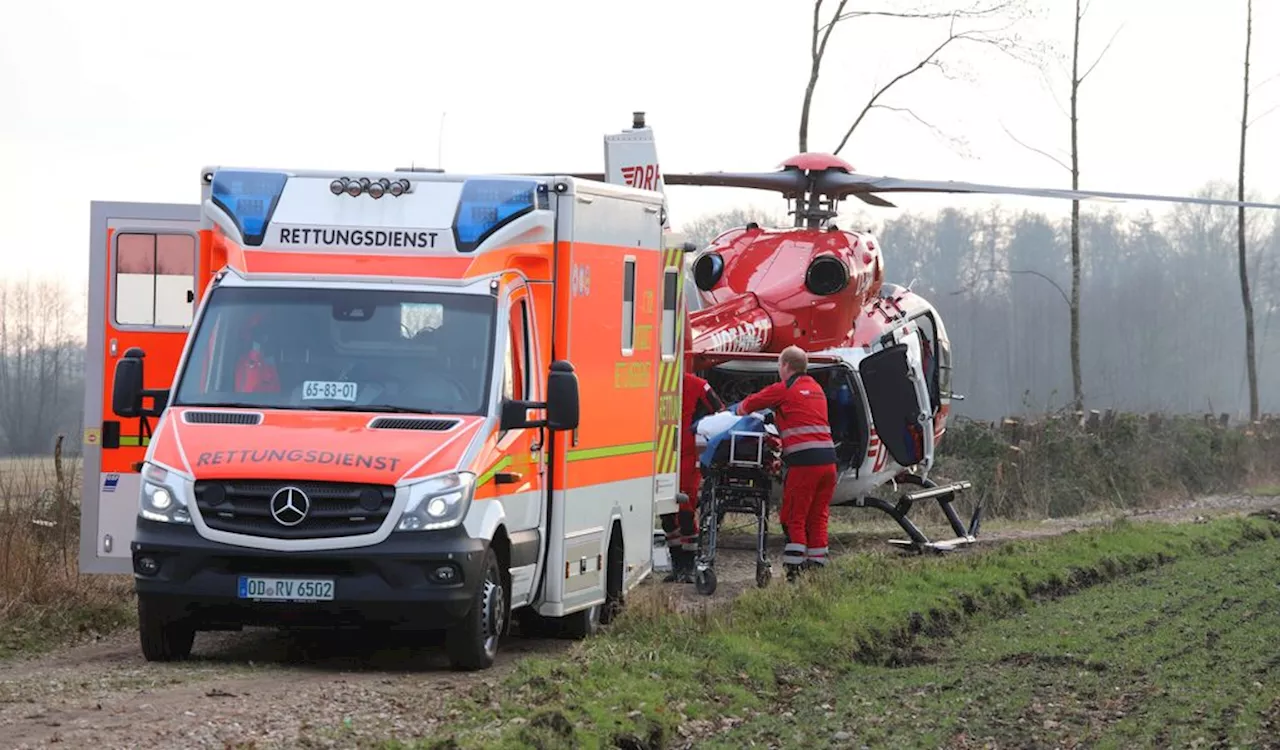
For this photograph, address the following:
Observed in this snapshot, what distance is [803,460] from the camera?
55.2 feet

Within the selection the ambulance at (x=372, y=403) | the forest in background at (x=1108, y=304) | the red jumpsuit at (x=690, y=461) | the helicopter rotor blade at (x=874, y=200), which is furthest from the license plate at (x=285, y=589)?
the forest in background at (x=1108, y=304)

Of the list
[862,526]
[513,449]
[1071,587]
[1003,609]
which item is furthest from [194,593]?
[862,526]

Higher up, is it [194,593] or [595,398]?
[595,398]

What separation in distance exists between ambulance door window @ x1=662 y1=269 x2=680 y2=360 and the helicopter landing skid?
611cm

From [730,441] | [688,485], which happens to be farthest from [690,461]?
[730,441]

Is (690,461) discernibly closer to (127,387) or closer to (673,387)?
(673,387)

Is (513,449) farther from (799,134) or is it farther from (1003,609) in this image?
(799,134)

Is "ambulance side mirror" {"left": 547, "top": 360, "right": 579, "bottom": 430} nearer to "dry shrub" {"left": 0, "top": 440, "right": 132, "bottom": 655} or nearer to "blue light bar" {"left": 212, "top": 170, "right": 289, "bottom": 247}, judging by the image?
"blue light bar" {"left": 212, "top": 170, "right": 289, "bottom": 247}

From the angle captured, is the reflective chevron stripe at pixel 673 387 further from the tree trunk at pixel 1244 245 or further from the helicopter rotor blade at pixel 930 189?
the tree trunk at pixel 1244 245

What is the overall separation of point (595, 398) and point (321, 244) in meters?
2.20

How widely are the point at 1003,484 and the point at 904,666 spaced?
18.3m

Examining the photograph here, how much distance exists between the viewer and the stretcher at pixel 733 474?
16.9 meters

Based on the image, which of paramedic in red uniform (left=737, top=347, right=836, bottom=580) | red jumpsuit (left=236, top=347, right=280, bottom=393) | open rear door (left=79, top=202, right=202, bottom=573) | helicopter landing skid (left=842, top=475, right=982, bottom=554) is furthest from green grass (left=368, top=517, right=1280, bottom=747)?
open rear door (left=79, top=202, right=202, bottom=573)

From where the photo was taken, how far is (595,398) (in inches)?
523
